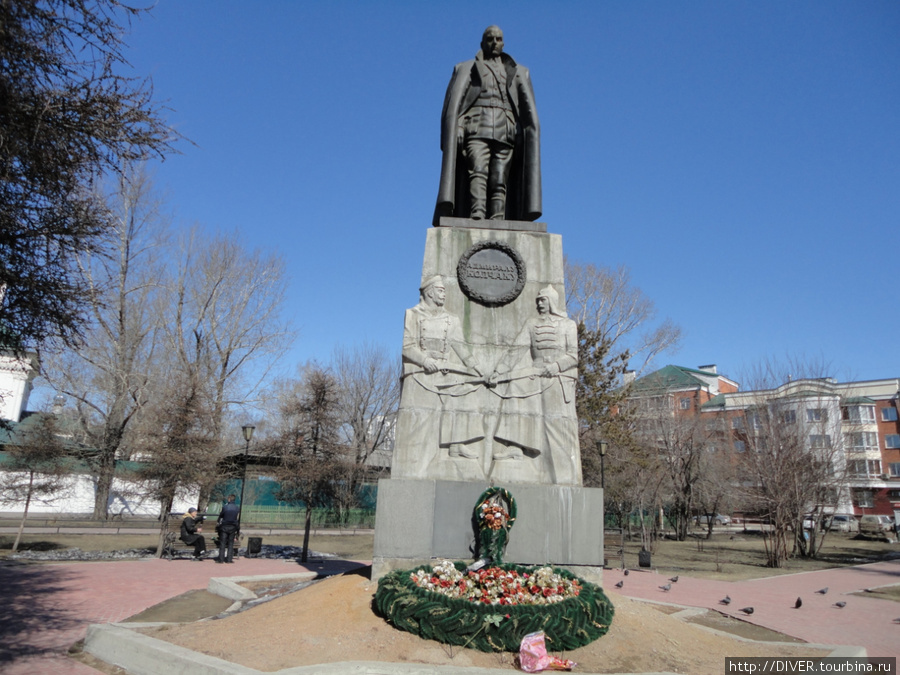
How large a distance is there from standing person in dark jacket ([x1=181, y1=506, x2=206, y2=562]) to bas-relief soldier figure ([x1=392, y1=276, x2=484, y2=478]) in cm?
1119

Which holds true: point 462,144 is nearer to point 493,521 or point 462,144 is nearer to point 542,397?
point 542,397

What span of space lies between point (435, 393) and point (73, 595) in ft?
22.8

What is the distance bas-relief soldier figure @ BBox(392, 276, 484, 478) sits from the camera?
766cm

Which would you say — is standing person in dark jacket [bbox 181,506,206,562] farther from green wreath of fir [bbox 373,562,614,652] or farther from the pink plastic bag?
the pink plastic bag

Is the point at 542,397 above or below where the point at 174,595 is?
above

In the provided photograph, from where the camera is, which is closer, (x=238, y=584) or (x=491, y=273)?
(x=491, y=273)

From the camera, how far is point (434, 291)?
27.1 ft

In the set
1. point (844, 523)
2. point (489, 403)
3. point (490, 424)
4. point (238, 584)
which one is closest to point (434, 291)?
point (489, 403)

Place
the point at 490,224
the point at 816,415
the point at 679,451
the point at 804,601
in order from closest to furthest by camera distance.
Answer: the point at 490,224 → the point at 804,601 → the point at 816,415 → the point at 679,451

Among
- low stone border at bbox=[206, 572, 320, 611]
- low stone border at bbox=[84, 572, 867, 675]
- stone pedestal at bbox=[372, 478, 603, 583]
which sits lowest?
low stone border at bbox=[206, 572, 320, 611]

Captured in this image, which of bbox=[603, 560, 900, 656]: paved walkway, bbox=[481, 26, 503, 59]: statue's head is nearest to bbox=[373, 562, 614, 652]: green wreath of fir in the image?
bbox=[603, 560, 900, 656]: paved walkway

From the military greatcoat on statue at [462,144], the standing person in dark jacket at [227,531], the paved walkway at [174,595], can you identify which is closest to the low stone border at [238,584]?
the paved walkway at [174,595]

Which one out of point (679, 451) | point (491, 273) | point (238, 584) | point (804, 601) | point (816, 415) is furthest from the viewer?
point (679, 451)

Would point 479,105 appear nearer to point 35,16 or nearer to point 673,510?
point 35,16
